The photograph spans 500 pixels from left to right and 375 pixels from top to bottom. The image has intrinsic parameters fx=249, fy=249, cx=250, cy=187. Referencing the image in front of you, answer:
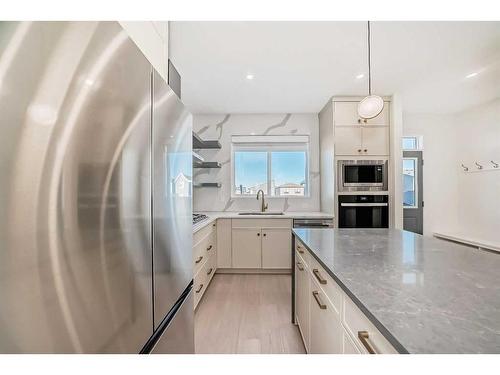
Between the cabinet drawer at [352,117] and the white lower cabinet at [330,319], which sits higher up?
the cabinet drawer at [352,117]

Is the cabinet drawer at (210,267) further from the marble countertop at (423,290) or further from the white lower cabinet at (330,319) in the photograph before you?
the marble countertop at (423,290)

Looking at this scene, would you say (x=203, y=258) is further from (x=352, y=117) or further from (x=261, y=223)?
(x=352, y=117)

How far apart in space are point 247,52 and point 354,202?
243cm

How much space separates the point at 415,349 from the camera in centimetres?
54

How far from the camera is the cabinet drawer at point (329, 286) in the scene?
3.42 ft

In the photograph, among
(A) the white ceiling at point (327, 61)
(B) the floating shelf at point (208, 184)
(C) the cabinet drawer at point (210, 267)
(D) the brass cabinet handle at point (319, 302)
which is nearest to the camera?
(D) the brass cabinet handle at point (319, 302)

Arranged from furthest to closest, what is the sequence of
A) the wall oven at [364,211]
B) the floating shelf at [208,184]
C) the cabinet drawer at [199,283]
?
1. the floating shelf at [208,184]
2. the wall oven at [364,211]
3. the cabinet drawer at [199,283]

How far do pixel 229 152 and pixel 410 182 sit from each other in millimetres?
3137

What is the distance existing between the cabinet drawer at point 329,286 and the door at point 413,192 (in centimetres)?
357

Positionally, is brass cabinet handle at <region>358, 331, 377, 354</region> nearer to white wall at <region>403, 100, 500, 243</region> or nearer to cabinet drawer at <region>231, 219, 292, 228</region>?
cabinet drawer at <region>231, 219, 292, 228</region>

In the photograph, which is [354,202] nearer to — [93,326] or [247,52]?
[247,52]

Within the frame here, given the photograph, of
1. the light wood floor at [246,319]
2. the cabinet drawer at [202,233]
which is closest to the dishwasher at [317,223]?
the light wood floor at [246,319]

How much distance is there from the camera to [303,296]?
187 centimetres
